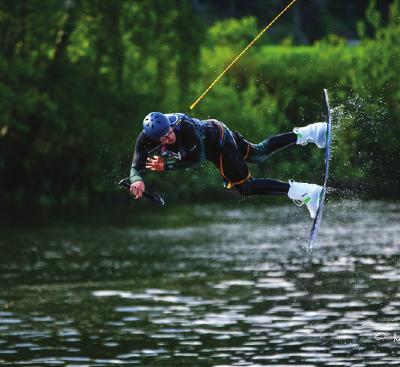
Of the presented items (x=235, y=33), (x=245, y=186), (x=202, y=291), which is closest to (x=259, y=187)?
(x=245, y=186)

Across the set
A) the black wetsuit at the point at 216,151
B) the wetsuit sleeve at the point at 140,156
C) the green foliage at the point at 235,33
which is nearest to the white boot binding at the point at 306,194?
the black wetsuit at the point at 216,151

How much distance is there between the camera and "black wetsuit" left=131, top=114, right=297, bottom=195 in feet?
61.5

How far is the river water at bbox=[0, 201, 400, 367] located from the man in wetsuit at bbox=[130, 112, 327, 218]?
739cm

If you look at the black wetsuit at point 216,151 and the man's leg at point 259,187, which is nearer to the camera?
the black wetsuit at point 216,151

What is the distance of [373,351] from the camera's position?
27859mm

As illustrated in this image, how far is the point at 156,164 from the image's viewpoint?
18609 mm

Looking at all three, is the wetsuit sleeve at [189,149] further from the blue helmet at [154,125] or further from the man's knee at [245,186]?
the man's knee at [245,186]

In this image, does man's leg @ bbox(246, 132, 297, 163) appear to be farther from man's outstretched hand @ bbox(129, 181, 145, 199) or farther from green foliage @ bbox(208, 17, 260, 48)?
green foliage @ bbox(208, 17, 260, 48)

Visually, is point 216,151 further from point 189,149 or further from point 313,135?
point 313,135

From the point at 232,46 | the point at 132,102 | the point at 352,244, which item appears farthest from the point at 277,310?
the point at 232,46

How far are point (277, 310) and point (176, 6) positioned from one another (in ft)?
98.1

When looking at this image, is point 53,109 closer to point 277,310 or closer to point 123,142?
point 123,142

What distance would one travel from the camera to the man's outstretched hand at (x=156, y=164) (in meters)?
18.6

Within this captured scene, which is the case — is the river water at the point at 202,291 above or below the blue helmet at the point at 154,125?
below
